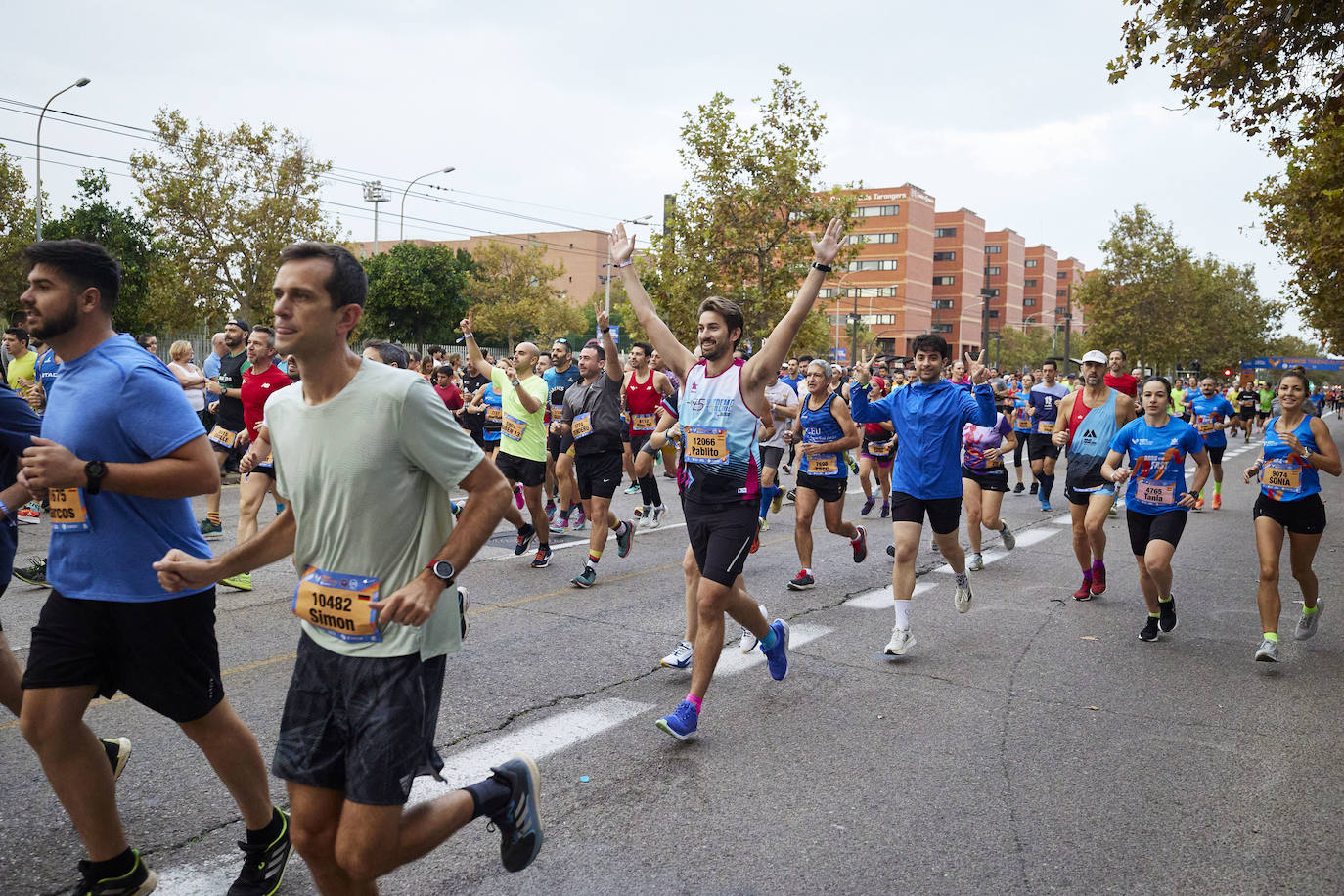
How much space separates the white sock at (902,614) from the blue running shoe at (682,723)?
2039 mm

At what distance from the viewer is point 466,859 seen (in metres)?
3.57

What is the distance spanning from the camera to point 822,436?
361 inches

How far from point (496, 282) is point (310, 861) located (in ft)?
196

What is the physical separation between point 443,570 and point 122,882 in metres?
1.53

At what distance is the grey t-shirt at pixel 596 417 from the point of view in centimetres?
916

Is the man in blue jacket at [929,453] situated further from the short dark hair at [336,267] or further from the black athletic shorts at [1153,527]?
the short dark hair at [336,267]

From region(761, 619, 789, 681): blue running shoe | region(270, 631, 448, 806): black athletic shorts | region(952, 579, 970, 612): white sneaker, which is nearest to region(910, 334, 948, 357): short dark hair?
region(952, 579, 970, 612): white sneaker

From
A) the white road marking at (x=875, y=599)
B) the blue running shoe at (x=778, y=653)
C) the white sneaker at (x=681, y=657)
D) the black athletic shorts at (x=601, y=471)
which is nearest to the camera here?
the blue running shoe at (x=778, y=653)

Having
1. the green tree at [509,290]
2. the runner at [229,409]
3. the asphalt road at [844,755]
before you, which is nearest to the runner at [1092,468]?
the asphalt road at [844,755]

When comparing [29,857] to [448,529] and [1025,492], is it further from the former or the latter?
[1025,492]

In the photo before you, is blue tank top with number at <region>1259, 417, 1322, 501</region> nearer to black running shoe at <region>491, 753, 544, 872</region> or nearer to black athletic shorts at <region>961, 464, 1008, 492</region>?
black athletic shorts at <region>961, 464, 1008, 492</region>

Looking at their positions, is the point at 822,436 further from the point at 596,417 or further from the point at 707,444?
the point at 707,444

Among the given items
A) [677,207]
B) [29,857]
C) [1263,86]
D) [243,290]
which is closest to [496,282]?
[243,290]

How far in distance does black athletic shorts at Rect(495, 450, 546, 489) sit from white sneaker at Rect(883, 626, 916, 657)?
393 cm
